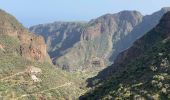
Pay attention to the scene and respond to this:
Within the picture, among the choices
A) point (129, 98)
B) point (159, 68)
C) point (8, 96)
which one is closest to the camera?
point (129, 98)

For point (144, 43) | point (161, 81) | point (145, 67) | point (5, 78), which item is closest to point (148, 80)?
point (161, 81)

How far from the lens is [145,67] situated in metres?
113

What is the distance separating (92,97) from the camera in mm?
113938

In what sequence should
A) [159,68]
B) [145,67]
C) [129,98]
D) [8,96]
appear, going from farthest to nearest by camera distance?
[8,96], [145,67], [159,68], [129,98]

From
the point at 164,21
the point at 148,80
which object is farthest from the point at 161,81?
the point at 164,21

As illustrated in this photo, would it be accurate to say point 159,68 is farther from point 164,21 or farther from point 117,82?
point 164,21

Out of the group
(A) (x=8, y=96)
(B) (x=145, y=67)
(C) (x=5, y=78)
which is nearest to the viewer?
(B) (x=145, y=67)

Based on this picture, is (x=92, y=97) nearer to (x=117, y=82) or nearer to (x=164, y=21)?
(x=117, y=82)

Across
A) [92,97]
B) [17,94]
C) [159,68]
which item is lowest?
[17,94]

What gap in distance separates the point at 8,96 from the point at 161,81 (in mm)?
96948

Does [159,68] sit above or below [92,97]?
above

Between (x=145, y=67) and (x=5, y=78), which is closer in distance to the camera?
(x=145, y=67)

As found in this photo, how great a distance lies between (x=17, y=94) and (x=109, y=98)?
9248cm

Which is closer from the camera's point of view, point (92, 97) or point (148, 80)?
point (148, 80)
